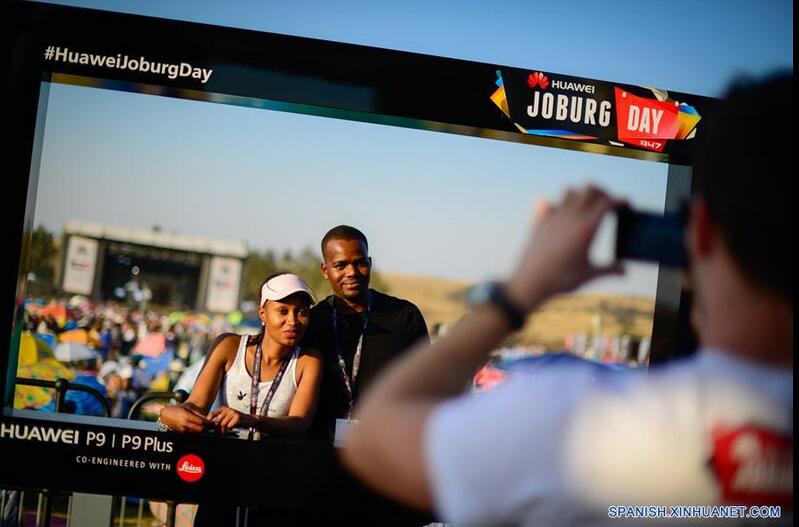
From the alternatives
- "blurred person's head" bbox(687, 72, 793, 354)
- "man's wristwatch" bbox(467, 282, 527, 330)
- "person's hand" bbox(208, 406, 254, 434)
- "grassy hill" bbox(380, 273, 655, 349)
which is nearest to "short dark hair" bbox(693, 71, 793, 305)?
"blurred person's head" bbox(687, 72, 793, 354)

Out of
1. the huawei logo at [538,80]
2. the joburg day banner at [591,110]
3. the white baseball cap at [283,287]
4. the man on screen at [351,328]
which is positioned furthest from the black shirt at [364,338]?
the huawei logo at [538,80]

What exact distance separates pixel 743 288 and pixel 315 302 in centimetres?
269

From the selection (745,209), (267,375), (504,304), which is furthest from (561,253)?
(267,375)

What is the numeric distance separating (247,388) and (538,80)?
176cm

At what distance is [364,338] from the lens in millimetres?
3363

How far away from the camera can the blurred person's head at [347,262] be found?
3234 mm

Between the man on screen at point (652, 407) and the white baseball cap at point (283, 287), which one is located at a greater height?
the white baseball cap at point (283, 287)

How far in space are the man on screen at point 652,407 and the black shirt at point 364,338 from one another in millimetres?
2494

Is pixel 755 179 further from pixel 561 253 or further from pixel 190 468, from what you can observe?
pixel 190 468

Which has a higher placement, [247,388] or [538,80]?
[538,80]

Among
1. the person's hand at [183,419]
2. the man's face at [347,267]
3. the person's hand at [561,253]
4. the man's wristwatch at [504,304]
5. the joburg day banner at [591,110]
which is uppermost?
the joburg day banner at [591,110]

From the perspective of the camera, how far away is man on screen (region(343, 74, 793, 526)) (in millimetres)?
761

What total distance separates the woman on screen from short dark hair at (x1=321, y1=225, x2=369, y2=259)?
0.71 ft

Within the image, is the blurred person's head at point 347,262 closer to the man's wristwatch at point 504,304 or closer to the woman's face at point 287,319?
the woman's face at point 287,319
